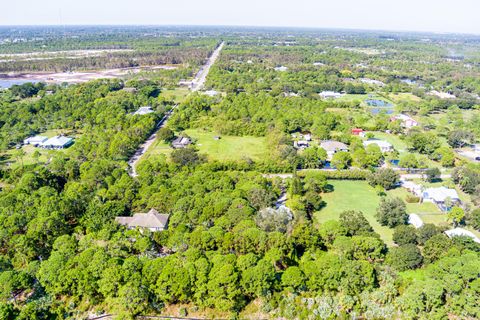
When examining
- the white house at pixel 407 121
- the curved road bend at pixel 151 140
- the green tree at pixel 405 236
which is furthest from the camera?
the white house at pixel 407 121

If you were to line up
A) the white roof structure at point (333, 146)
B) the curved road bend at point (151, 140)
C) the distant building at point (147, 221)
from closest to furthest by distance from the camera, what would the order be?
1. the distant building at point (147, 221)
2. the curved road bend at point (151, 140)
3. the white roof structure at point (333, 146)

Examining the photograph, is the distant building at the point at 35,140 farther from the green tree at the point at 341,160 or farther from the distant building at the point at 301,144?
the green tree at the point at 341,160

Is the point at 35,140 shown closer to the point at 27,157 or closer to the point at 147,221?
the point at 27,157

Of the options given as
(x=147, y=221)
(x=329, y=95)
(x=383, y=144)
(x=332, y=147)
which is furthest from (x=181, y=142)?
(x=329, y=95)

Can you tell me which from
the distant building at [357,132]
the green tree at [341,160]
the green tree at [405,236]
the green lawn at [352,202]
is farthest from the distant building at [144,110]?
the green tree at [405,236]

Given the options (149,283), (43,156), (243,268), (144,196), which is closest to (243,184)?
(144,196)

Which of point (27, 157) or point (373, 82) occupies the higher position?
point (373, 82)
